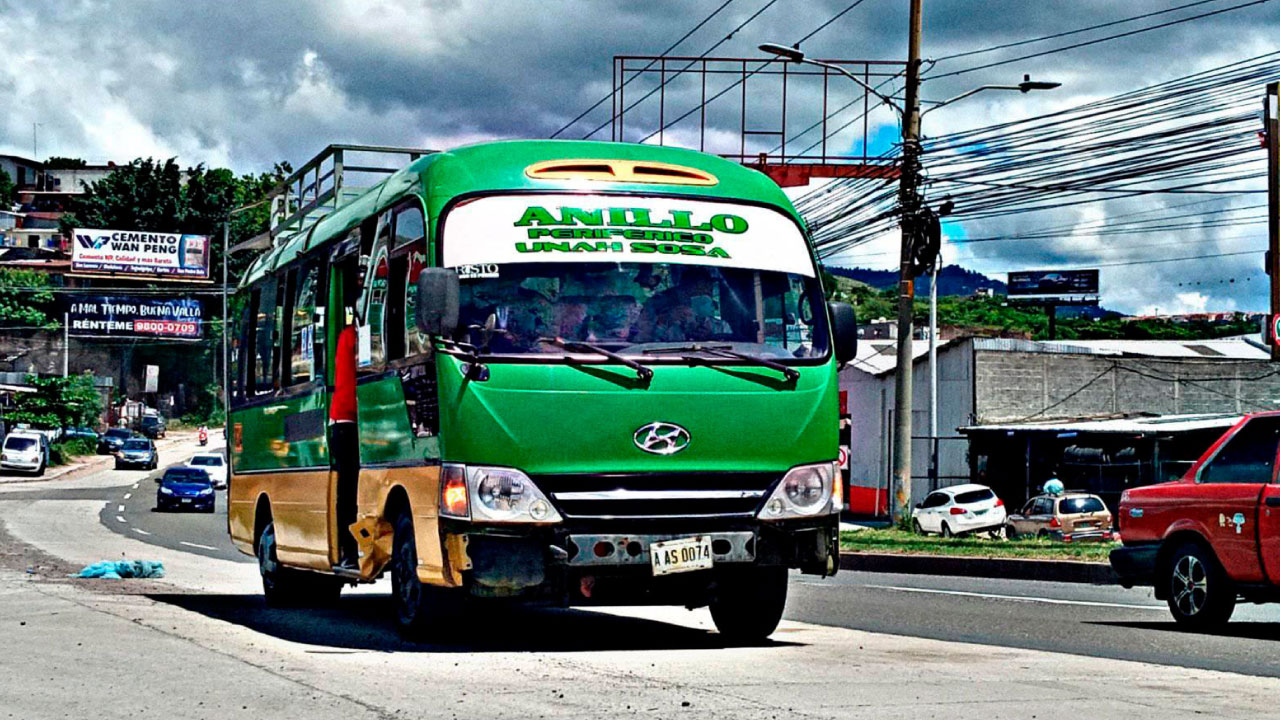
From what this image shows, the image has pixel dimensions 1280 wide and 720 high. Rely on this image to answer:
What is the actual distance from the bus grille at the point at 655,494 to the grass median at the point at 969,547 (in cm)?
1424

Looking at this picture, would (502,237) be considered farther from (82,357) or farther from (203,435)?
(82,357)

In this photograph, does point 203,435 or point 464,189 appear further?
point 203,435

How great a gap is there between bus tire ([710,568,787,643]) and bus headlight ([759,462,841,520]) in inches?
22.4

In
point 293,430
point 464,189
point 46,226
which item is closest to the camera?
point 464,189

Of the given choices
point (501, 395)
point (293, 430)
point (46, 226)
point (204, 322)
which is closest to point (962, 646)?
point (501, 395)

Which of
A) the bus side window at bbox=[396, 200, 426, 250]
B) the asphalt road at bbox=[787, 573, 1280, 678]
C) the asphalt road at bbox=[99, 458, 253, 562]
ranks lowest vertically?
the asphalt road at bbox=[99, 458, 253, 562]

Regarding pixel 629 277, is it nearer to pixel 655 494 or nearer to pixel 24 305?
pixel 655 494

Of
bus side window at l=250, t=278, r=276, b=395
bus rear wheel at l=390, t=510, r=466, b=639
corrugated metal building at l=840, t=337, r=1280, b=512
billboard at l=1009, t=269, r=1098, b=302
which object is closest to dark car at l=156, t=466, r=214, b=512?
corrugated metal building at l=840, t=337, r=1280, b=512

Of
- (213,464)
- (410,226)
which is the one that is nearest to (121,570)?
(410,226)

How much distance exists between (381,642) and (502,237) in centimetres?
294

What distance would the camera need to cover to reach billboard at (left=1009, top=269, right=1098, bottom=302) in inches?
5059

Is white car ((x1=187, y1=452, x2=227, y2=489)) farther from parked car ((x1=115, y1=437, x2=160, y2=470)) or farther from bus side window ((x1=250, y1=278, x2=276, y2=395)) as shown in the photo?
bus side window ((x1=250, y1=278, x2=276, y2=395))

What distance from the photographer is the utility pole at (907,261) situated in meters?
30.2

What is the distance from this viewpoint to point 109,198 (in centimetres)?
10219
